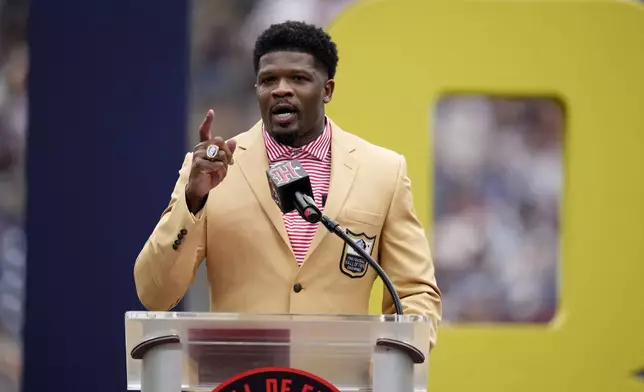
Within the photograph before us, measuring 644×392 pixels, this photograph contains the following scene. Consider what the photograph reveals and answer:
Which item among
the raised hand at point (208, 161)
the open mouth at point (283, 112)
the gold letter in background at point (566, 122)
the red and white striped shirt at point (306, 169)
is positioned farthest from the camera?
the gold letter in background at point (566, 122)

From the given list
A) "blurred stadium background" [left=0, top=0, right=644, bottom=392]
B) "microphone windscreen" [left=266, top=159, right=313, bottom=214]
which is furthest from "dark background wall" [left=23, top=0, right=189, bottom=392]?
"blurred stadium background" [left=0, top=0, right=644, bottom=392]

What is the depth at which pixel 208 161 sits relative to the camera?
214cm

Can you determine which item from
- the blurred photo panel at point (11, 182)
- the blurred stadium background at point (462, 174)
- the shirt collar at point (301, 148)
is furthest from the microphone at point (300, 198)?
the blurred photo panel at point (11, 182)

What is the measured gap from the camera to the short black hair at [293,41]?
257 centimetres

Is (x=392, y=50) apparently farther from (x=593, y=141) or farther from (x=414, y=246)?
(x=414, y=246)

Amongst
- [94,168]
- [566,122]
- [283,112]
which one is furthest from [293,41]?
[566,122]

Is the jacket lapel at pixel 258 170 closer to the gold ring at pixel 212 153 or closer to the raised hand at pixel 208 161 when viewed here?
the raised hand at pixel 208 161

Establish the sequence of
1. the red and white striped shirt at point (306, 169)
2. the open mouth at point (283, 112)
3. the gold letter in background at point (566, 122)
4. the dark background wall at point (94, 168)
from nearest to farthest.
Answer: the open mouth at point (283, 112), the red and white striped shirt at point (306, 169), the dark background wall at point (94, 168), the gold letter in background at point (566, 122)

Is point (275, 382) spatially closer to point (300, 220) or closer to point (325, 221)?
point (325, 221)

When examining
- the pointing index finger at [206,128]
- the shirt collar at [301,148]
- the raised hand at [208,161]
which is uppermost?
the shirt collar at [301,148]

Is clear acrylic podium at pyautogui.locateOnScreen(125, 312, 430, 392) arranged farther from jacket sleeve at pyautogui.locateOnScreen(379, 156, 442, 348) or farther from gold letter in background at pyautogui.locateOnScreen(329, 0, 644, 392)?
gold letter in background at pyautogui.locateOnScreen(329, 0, 644, 392)

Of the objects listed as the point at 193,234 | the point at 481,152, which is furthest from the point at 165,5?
the point at 481,152

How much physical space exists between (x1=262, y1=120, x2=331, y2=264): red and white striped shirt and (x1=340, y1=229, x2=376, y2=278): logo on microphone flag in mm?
85

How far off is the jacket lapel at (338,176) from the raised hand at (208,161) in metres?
0.39
